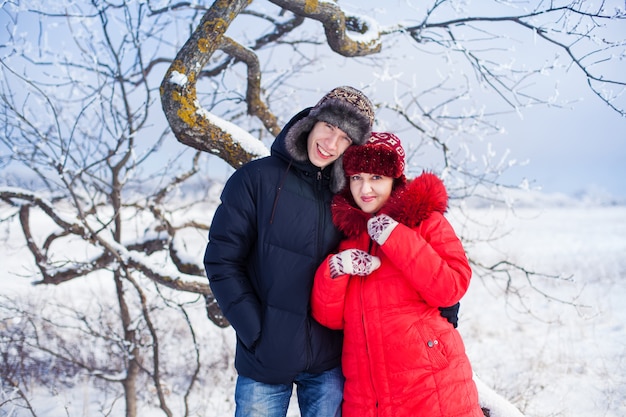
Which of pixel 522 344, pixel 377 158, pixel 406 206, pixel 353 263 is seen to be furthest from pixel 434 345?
pixel 522 344

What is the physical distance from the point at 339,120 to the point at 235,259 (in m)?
0.74

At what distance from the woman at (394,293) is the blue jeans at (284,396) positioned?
8 centimetres

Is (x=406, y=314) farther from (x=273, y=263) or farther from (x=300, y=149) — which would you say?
(x=300, y=149)

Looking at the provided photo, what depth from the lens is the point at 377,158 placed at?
5.82 feet

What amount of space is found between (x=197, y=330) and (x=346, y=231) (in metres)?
7.30

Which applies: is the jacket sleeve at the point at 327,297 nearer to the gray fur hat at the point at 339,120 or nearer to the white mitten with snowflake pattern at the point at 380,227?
the white mitten with snowflake pattern at the point at 380,227

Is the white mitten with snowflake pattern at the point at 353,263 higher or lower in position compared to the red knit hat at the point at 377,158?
lower

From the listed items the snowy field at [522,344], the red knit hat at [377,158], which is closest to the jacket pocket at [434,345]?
the red knit hat at [377,158]

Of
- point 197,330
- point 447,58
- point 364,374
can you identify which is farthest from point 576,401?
point 197,330

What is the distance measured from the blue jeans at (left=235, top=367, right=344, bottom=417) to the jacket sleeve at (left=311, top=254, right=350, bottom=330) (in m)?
0.27

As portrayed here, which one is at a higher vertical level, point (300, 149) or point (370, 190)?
point (300, 149)

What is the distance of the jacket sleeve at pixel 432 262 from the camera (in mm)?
1545

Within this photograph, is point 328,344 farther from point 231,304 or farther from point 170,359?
point 170,359

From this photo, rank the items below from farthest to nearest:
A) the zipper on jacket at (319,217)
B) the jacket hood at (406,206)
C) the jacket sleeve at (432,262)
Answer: the zipper on jacket at (319,217) → the jacket hood at (406,206) → the jacket sleeve at (432,262)
